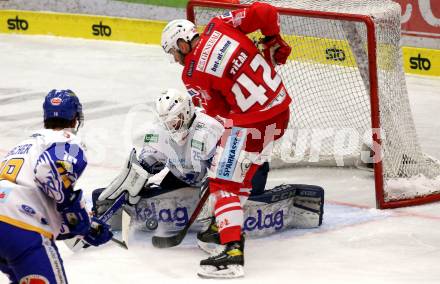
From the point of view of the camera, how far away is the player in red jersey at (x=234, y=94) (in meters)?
5.16

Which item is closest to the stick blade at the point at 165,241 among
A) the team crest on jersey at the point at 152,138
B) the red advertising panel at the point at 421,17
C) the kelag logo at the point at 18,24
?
the team crest on jersey at the point at 152,138

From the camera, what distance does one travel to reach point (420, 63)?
375 inches

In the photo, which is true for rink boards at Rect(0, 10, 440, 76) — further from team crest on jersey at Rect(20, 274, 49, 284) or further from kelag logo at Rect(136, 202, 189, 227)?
team crest on jersey at Rect(20, 274, 49, 284)

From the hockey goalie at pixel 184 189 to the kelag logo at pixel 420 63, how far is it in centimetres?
413

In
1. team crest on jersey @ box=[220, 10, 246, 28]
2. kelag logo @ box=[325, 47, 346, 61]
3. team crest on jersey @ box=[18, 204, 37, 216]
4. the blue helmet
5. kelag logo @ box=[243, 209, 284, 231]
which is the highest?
team crest on jersey @ box=[220, 10, 246, 28]

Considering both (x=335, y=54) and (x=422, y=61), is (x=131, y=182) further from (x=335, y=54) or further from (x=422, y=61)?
(x=422, y=61)

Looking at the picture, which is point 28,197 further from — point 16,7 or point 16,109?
point 16,7

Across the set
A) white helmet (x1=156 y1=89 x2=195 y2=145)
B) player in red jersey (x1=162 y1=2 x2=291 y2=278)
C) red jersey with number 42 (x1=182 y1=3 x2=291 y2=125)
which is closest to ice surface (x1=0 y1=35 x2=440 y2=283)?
player in red jersey (x1=162 y1=2 x2=291 y2=278)

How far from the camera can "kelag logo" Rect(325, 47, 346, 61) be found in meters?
7.06

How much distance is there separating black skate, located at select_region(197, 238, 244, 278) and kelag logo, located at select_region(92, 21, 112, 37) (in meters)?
6.85

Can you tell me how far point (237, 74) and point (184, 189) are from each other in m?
0.72

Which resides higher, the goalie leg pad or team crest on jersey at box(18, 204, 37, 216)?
team crest on jersey at box(18, 204, 37, 216)

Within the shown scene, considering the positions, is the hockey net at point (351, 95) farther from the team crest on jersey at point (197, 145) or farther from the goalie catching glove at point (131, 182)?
the goalie catching glove at point (131, 182)

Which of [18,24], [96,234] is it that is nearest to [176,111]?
[96,234]
